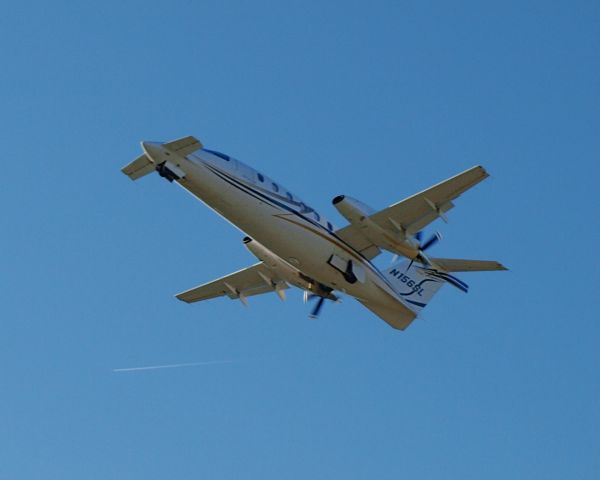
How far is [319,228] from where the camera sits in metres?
41.3

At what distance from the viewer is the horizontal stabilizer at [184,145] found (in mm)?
38062

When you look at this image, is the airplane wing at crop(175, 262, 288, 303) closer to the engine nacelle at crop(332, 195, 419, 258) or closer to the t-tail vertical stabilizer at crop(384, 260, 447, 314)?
the t-tail vertical stabilizer at crop(384, 260, 447, 314)

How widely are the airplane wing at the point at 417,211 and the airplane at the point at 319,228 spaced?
0.03 m

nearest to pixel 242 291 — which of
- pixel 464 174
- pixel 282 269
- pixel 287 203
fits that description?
pixel 282 269

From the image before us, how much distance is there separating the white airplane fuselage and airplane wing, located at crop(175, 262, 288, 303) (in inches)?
149

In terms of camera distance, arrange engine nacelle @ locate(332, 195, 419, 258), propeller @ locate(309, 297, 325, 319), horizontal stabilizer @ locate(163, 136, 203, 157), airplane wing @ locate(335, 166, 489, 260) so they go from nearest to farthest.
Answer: horizontal stabilizer @ locate(163, 136, 203, 157) < airplane wing @ locate(335, 166, 489, 260) < engine nacelle @ locate(332, 195, 419, 258) < propeller @ locate(309, 297, 325, 319)

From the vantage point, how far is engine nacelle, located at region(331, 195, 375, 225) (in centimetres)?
4044

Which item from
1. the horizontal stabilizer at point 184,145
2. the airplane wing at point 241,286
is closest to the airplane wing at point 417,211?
the airplane wing at point 241,286

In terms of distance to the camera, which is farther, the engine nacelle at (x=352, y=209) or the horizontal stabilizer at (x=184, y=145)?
the engine nacelle at (x=352, y=209)

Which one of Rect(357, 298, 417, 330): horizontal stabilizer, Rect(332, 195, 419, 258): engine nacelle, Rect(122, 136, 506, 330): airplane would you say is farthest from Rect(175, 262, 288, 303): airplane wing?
Rect(332, 195, 419, 258): engine nacelle

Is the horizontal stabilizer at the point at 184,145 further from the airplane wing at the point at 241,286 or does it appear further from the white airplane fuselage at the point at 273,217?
the airplane wing at the point at 241,286

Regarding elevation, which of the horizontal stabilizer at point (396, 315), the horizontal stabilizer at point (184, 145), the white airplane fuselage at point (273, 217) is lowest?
the horizontal stabilizer at point (396, 315)

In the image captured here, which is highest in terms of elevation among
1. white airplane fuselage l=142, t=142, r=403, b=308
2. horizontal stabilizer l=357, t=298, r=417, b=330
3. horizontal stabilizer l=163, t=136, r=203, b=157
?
A: horizontal stabilizer l=163, t=136, r=203, b=157

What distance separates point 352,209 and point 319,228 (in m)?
1.48
